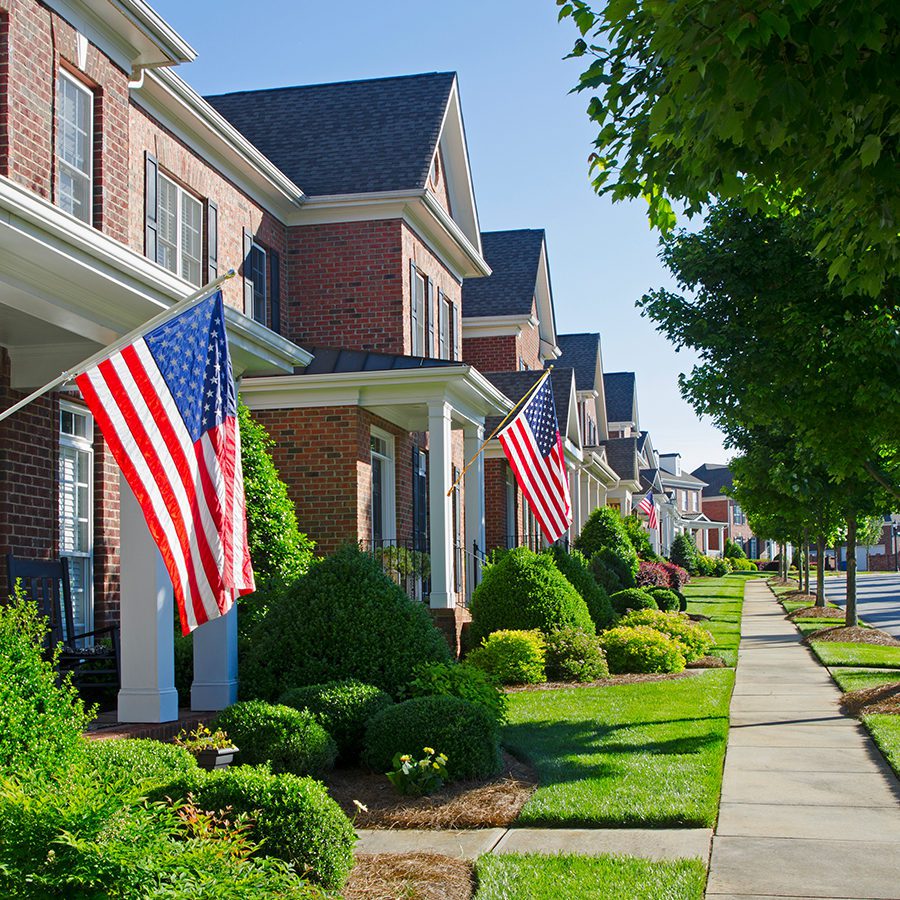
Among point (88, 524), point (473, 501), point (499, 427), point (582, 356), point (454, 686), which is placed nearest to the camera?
point (454, 686)

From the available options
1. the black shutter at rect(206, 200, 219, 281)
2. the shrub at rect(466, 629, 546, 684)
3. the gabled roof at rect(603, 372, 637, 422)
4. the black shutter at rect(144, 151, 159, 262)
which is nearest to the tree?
the black shutter at rect(144, 151, 159, 262)

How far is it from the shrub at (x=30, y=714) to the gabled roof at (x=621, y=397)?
165ft

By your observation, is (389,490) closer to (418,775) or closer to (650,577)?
(418,775)

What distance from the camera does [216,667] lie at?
10.8m

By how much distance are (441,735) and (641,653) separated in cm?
864

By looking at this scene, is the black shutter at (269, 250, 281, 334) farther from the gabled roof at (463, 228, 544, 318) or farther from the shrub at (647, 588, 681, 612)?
the shrub at (647, 588, 681, 612)

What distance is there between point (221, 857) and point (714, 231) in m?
12.4

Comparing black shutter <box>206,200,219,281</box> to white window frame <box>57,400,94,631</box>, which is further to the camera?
black shutter <box>206,200,219,281</box>

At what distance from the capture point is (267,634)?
35.7 ft

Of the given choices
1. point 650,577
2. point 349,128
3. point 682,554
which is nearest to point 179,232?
point 349,128

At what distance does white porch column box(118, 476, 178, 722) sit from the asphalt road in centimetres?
2162

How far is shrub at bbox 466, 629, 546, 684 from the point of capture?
50.1 ft

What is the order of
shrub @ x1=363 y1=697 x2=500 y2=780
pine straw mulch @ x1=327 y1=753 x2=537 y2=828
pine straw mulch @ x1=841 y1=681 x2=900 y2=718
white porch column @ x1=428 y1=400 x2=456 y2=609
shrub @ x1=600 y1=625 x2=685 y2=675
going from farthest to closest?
shrub @ x1=600 y1=625 x2=685 y2=675 < white porch column @ x1=428 y1=400 x2=456 y2=609 < pine straw mulch @ x1=841 y1=681 x2=900 y2=718 < shrub @ x1=363 y1=697 x2=500 y2=780 < pine straw mulch @ x1=327 y1=753 x2=537 y2=828

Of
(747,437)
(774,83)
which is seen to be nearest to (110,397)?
(774,83)
